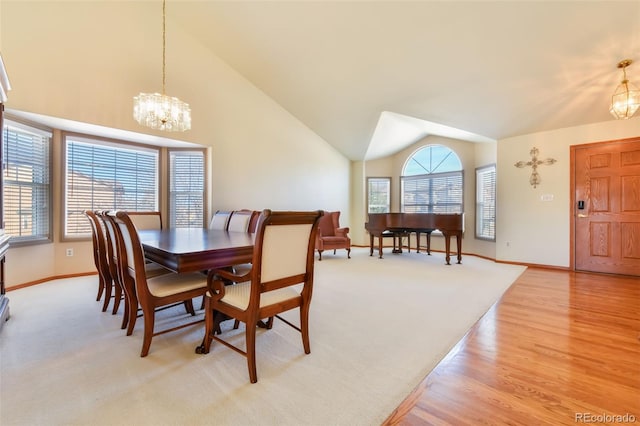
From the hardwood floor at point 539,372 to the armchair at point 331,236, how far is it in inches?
128

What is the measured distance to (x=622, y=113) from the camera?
3244 mm

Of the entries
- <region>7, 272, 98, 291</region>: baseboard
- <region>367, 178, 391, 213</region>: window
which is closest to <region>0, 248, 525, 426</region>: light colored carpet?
<region>7, 272, 98, 291</region>: baseboard

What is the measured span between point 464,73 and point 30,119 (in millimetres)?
5924

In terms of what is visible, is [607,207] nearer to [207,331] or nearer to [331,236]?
[331,236]

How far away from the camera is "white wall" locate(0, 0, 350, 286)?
3441 millimetres

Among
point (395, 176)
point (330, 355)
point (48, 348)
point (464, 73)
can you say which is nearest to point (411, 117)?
point (464, 73)

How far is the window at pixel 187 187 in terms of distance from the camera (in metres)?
5.09

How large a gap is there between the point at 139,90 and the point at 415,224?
18.2 feet

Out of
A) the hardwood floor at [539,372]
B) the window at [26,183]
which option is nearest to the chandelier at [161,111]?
the window at [26,183]

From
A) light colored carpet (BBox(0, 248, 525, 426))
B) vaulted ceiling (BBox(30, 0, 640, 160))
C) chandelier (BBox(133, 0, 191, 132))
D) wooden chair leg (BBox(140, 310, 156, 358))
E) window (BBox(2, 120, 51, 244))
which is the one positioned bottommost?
light colored carpet (BBox(0, 248, 525, 426))

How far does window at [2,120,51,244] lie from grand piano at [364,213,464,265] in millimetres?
5602

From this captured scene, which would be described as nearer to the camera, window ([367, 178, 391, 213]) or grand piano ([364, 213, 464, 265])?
grand piano ([364, 213, 464, 265])

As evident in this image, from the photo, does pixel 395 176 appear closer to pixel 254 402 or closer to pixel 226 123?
pixel 226 123

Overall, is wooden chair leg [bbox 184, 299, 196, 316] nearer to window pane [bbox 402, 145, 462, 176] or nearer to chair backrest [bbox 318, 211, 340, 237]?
chair backrest [bbox 318, 211, 340, 237]
